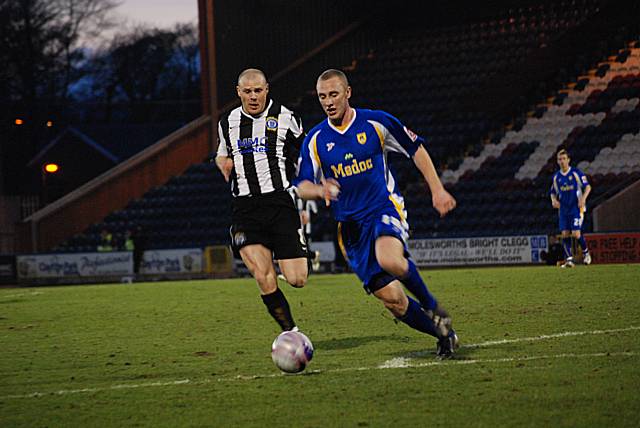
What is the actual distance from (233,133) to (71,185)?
5096 centimetres

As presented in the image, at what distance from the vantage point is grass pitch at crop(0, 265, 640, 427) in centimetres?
577

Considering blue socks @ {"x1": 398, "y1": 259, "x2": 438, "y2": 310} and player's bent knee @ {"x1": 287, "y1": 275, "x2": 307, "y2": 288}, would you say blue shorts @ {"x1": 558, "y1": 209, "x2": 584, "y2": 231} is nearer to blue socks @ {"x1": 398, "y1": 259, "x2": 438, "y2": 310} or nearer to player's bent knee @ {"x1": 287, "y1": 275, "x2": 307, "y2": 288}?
player's bent knee @ {"x1": 287, "y1": 275, "x2": 307, "y2": 288}

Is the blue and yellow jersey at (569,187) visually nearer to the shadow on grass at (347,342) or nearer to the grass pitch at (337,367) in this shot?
the grass pitch at (337,367)

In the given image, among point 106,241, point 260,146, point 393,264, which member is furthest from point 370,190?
point 106,241

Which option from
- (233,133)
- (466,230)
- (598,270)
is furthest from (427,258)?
(233,133)

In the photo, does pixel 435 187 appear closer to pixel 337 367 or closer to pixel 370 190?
pixel 370 190

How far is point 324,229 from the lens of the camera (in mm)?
28922

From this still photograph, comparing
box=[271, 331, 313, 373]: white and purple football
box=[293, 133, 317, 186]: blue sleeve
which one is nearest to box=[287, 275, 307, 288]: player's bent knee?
box=[293, 133, 317, 186]: blue sleeve

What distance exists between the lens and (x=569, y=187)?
838 inches

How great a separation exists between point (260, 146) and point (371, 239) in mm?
1559

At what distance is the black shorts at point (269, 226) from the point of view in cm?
867

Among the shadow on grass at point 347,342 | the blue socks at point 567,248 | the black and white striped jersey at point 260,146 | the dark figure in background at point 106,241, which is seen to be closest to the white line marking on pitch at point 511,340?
the shadow on grass at point 347,342

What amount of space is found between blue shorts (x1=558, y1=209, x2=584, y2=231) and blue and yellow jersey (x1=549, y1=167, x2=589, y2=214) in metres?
0.07

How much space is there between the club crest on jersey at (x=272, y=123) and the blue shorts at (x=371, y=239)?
1320mm
